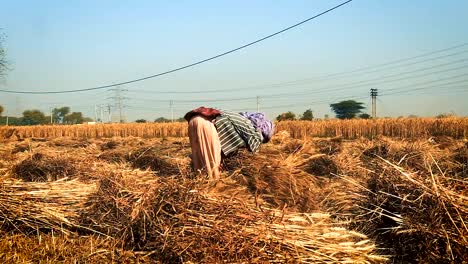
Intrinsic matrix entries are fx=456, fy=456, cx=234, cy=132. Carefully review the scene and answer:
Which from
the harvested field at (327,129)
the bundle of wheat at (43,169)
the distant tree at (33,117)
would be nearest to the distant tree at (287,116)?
the harvested field at (327,129)

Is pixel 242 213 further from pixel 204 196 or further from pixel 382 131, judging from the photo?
pixel 382 131

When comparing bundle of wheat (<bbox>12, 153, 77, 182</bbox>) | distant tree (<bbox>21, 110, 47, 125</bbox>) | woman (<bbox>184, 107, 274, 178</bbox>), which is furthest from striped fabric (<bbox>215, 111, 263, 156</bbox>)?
distant tree (<bbox>21, 110, 47, 125</bbox>)

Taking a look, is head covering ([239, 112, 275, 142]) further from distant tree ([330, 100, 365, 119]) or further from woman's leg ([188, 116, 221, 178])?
distant tree ([330, 100, 365, 119])

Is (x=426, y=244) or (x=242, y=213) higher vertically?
(x=242, y=213)

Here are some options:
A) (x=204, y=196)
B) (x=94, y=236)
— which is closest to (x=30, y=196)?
(x=94, y=236)

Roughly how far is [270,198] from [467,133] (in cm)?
2546

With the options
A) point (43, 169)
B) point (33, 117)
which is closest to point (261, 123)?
point (43, 169)

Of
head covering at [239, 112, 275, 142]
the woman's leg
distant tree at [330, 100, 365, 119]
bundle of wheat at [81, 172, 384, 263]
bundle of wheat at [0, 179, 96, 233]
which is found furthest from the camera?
distant tree at [330, 100, 365, 119]

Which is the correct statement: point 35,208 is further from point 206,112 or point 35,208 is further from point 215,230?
point 206,112

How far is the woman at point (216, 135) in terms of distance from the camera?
5.47 meters

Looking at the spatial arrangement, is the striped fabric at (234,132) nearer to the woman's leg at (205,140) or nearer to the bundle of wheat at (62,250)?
the woman's leg at (205,140)

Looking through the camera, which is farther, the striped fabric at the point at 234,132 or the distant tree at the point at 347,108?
the distant tree at the point at 347,108

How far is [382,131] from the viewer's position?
3083 centimetres

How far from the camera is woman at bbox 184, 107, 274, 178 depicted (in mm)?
Answer: 5473
